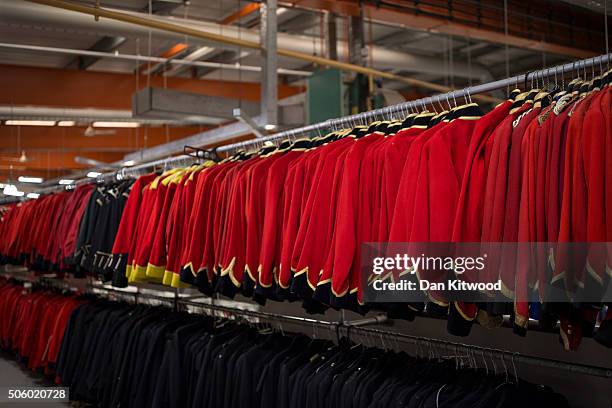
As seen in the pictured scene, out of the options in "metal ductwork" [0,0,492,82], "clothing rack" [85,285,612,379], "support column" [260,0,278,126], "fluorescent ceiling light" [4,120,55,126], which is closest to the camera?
"clothing rack" [85,285,612,379]

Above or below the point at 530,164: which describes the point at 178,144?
above

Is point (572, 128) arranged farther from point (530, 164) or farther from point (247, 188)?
point (247, 188)

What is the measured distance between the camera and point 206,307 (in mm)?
3617

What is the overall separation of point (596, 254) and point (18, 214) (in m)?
5.39

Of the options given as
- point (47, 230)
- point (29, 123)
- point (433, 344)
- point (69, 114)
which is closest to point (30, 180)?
point (29, 123)

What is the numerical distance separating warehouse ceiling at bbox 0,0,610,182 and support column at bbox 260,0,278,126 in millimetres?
404

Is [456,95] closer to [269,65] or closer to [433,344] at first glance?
[433,344]

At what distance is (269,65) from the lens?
5051 mm

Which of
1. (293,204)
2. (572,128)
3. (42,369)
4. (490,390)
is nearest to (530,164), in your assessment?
(572,128)

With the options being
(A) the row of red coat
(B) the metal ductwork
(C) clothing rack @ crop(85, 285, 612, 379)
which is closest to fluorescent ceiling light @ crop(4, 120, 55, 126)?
(A) the row of red coat

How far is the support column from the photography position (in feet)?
16.4

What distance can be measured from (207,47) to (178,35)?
1.34 meters

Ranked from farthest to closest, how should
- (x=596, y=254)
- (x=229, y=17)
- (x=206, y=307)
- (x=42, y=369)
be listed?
(x=229, y=17)
(x=42, y=369)
(x=206, y=307)
(x=596, y=254)

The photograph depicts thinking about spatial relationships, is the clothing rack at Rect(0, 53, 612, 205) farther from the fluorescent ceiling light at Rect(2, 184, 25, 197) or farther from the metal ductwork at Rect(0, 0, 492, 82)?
the fluorescent ceiling light at Rect(2, 184, 25, 197)
